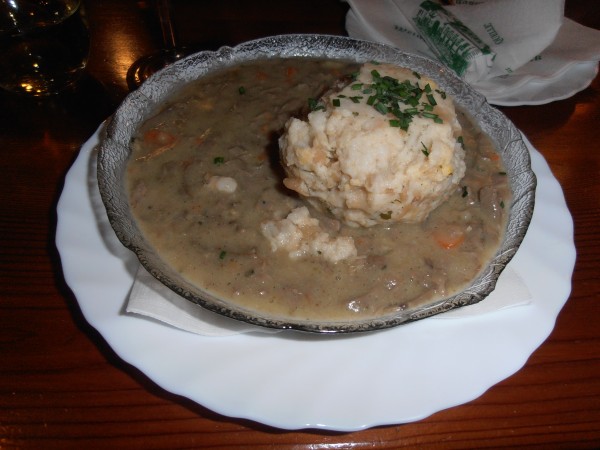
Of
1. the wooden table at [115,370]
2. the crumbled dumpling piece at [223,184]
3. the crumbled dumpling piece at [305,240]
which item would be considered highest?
the crumbled dumpling piece at [223,184]

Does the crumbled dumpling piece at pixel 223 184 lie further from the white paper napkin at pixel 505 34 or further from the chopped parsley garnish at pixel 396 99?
the white paper napkin at pixel 505 34

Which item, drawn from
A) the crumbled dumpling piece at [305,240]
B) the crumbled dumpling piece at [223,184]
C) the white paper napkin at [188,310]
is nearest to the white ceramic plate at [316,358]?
the white paper napkin at [188,310]

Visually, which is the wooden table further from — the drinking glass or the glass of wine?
the glass of wine

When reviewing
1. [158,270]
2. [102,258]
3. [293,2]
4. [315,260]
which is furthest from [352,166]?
[293,2]

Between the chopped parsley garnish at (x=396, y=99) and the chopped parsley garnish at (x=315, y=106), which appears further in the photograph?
the chopped parsley garnish at (x=315, y=106)

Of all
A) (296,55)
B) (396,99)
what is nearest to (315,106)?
(396,99)

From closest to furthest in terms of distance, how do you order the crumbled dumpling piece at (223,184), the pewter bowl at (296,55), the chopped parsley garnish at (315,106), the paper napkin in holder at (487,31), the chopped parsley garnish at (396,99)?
the pewter bowl at (296,55) → the chopped parsley garnish at (396,99) → the chopped parsley garnish at (315,106) → the crumbled dumpling piece at (223,184) → the paper napkin in holder at (487,31)
